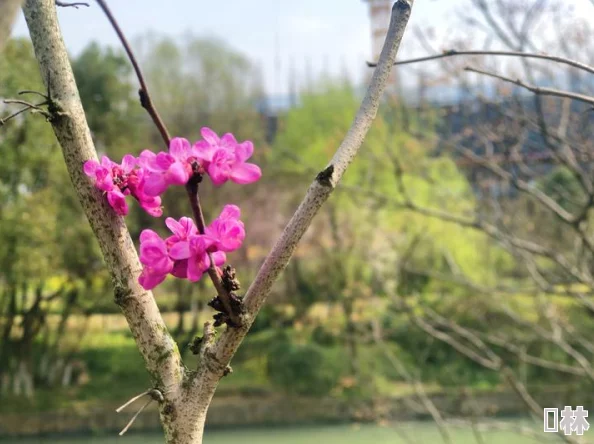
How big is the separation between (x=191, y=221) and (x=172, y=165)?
7 cm

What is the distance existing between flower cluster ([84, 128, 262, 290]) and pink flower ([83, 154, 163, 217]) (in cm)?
3

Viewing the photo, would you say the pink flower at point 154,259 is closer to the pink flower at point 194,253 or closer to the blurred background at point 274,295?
the pink flower at point 194,253

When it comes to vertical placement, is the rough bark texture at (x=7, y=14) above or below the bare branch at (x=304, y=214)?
above

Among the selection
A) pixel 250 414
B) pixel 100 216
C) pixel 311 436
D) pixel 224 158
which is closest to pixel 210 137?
pixel 224 158

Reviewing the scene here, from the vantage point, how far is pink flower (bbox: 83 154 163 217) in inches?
24.5

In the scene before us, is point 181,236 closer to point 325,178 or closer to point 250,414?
point 325,178

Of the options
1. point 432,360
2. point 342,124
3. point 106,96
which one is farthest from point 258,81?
point 432,360

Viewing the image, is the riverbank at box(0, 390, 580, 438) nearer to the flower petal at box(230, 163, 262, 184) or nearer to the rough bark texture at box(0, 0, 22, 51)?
the flower petal at box(230, 163, 262, 184)

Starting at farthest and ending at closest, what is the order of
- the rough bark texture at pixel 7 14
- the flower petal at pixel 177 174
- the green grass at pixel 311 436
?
the green grass at pixel 311 436 → the flower petal at pixel 177 174 → the rough bark texture at pixel 7 14

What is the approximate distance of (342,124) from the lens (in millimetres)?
12438

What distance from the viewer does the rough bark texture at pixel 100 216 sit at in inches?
24.3

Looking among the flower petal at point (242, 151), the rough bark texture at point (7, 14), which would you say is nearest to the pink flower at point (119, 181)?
the flower petal at point (242, 151)

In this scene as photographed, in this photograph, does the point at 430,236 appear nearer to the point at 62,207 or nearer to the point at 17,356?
the point at 62,207

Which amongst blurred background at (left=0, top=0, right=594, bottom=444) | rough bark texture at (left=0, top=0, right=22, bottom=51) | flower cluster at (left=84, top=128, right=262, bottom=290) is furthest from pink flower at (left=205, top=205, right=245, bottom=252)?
blurred background at (left=0, top=0, right=594, bottom=444)
